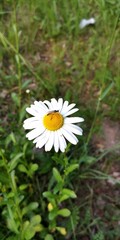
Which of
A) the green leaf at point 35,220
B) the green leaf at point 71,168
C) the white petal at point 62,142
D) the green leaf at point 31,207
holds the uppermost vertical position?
the white petal at point 62,142

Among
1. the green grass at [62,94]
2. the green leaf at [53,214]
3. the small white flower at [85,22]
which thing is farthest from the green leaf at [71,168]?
the small white flower at [85,22]

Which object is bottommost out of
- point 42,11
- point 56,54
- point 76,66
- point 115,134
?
point 115,134

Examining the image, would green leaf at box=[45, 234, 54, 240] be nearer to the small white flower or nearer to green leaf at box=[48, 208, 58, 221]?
green leaf at box=[48, 208, 58, 221]

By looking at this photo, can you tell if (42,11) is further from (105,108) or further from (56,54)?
(105,108)

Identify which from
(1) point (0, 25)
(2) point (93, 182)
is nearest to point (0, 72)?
(1) point (0, 25)

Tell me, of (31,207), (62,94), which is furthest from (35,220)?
(62,94)

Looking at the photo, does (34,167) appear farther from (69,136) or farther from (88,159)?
(69,136)

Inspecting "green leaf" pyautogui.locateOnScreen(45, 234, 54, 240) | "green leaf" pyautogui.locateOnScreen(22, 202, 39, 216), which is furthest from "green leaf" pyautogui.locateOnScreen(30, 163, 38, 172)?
"green leaf" pyautogui.locateOnScreen(45, 234, 54, 240)

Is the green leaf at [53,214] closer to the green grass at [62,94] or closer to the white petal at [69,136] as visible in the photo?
the green grass at [62,94]
